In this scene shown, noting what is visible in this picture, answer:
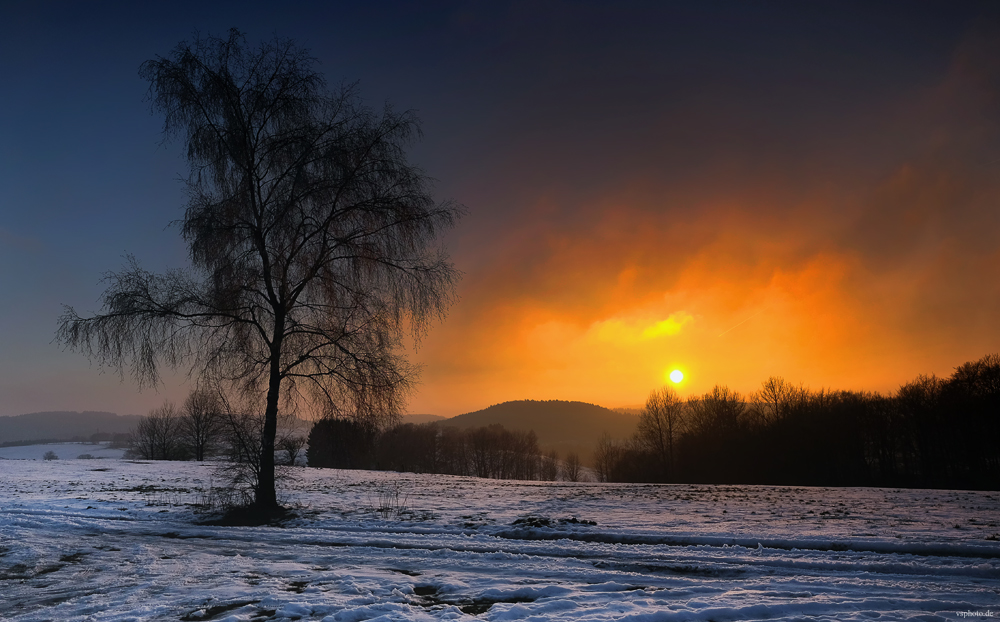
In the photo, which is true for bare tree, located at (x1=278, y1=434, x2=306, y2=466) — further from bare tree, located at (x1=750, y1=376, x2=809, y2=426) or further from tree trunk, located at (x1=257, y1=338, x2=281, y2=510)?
bare tree, located at (x1=750, y1=376, x2=809, y2=426)

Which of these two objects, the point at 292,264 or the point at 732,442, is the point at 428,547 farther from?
the point at 732,442

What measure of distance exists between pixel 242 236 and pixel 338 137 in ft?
12.6

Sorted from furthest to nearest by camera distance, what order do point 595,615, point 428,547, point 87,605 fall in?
point 428,547 → point 87,605 → point 595,615

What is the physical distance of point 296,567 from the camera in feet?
25.1

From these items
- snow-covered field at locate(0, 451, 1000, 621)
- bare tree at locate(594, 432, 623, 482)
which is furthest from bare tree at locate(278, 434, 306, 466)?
bare tree at locate(594, 432, 623, 482)

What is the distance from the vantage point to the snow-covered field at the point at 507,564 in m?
5.57

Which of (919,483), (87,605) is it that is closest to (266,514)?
(87,605)

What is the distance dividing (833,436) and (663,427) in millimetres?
19516

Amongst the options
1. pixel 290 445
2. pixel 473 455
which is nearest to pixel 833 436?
pixel 290 445

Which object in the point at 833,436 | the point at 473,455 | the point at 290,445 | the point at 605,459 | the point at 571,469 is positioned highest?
the point at 290,445

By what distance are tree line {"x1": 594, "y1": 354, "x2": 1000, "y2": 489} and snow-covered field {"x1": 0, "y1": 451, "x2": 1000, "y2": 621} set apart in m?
45.0

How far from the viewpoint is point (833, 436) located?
5309 centimetres

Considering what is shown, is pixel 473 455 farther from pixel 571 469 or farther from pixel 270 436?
pixel 270 436

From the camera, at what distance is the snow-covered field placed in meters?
5.57
